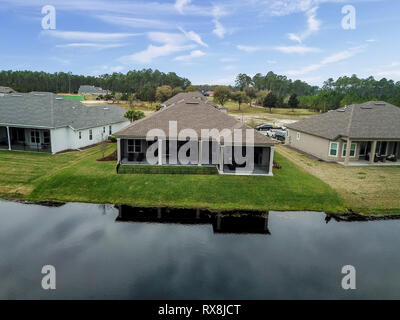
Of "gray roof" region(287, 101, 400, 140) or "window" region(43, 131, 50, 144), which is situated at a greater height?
"gray roof" region(287, 101, 400, 140)

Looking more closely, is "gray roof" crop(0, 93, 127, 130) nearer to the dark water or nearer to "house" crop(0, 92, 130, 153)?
"house" crop(0, 92, 130, 153)

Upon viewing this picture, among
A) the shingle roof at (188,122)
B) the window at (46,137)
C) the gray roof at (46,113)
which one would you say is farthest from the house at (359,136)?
the window at (46,137)

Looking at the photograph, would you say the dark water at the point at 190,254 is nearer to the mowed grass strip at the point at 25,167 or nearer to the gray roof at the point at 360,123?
the mowed grass strip at the point at 25,167

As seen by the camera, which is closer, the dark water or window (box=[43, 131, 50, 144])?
the dark water

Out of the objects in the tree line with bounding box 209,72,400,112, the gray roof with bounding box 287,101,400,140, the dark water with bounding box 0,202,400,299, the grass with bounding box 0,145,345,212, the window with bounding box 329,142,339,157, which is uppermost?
the tree line with bounding box 209,72,400,112

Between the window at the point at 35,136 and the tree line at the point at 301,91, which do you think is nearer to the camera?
the window at the point at 35,136

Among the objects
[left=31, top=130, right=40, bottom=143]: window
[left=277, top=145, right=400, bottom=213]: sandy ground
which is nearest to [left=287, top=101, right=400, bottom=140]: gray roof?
[left=277, top=145, right=400, bottom=213]: sandy ground

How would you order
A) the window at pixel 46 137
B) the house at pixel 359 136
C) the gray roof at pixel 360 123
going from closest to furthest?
the house at pixel 359 136, the gray roof at pixel 360 123, the window at pixel 46 137
